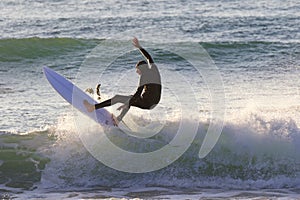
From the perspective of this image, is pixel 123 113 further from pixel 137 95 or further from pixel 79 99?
pixel 79 99

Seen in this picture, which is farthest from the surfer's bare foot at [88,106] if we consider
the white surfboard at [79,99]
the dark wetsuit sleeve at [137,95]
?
the dark wetsuit sleeve at [137,95]

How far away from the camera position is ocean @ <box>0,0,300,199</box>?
42.3ft

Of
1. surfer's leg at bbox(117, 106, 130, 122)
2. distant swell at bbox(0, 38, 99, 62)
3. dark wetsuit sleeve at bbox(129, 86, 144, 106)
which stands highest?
distant swell at bbox(0, 38, 99, 62)

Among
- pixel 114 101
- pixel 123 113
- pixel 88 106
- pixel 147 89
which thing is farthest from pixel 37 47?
pixel 147 89

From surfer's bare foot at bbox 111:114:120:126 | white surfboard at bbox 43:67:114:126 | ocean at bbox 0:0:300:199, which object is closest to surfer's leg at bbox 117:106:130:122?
surfer's bare foot at bbox 111:114:120:126

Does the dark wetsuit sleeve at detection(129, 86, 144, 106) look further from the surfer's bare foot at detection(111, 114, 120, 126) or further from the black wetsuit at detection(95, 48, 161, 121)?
the surfer's bare foot at detection(111, 114, 120, 126)

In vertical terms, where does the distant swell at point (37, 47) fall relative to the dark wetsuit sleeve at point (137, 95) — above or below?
above

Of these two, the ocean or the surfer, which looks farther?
the ocean

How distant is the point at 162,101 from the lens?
16.9 m

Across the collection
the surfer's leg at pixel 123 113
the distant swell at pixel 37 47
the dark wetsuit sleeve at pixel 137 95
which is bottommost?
the surfer's leg at pixel 123 113

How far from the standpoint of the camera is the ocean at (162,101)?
42.3 ft

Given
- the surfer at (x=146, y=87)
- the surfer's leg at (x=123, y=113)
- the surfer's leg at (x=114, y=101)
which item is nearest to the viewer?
the surfer at (x=146, y=87)

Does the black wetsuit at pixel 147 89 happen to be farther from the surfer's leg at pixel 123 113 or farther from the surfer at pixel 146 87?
the surfer's leg at pixel 123 113

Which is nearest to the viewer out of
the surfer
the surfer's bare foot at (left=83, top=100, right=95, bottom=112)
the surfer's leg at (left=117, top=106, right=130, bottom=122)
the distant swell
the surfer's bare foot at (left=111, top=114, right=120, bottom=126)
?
the surfer
